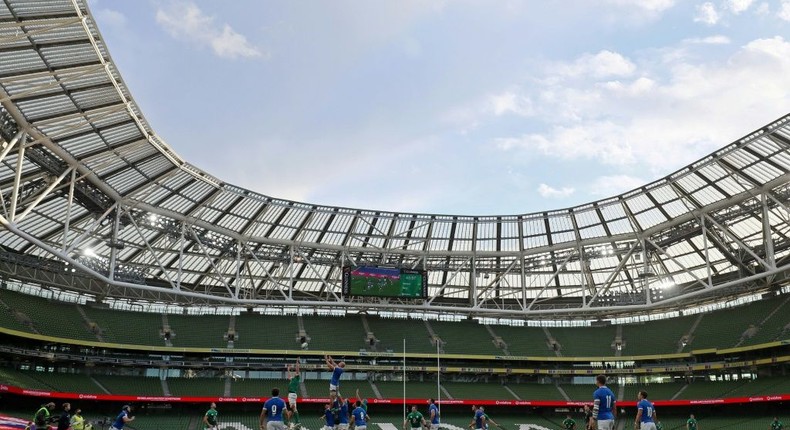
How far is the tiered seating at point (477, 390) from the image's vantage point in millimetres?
62656

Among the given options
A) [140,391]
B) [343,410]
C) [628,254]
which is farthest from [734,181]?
[140,391]

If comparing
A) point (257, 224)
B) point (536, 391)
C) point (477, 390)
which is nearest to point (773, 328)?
point (536, 391)

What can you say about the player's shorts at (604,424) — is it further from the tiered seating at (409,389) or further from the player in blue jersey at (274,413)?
the tiered seating at (409,389)

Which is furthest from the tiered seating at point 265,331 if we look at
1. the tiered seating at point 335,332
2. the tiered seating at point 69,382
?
the tiered seating at point 69,382

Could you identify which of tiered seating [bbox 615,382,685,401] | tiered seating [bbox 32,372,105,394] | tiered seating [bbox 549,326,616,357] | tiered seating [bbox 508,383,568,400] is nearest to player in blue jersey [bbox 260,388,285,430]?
tiered seating [bbox 32,372,105,394]

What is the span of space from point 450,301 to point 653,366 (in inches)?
872

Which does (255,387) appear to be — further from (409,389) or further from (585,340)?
(585,340)

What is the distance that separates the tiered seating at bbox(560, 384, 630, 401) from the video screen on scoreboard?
19304 millimetres

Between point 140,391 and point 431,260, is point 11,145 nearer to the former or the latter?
point 140,391

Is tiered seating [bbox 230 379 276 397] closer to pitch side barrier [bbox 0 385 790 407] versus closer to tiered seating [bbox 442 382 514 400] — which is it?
pitch side barrier [bbox 0 385 790 407]

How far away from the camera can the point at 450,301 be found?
72750 millimetres

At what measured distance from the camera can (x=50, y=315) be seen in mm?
56938

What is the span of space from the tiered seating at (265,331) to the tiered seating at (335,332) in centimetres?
168

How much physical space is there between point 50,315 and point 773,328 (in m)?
65.4
